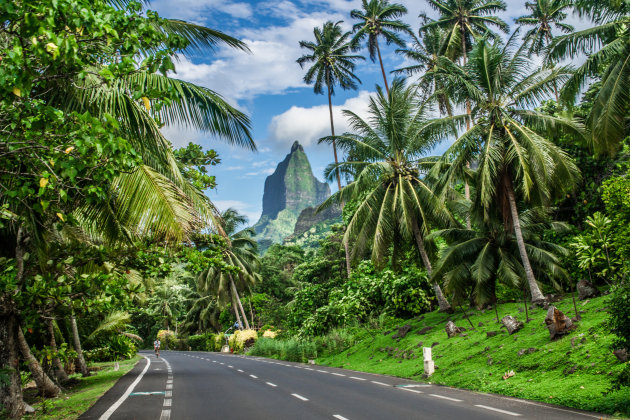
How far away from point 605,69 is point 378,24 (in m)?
18.1

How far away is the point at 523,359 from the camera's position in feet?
33.3

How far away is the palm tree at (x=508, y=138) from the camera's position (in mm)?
13922

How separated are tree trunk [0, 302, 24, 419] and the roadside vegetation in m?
0.04

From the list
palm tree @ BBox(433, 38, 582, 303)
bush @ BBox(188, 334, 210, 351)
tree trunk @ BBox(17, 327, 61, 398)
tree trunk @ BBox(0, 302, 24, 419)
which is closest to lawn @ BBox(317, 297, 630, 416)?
palm tree @ BBox(433, 38, 582, 303)

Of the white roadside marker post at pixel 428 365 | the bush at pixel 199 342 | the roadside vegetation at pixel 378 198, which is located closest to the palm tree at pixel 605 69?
the roadside vegetation at pixel 378 198

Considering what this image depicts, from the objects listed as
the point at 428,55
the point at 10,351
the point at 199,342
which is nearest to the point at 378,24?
the point at 428,55

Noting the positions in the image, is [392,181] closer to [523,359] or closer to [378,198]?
[378,198]

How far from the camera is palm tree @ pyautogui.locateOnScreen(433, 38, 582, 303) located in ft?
45.7

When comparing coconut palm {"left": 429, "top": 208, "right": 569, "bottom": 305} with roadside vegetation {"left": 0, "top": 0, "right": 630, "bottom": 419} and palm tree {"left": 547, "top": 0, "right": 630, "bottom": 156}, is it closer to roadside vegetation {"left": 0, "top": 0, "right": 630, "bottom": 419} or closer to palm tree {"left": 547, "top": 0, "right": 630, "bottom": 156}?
roadside vegetation {"left": 0, "top": 0, "right": 630, "bottom": 419}

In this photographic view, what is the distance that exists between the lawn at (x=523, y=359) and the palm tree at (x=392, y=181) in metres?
3.73

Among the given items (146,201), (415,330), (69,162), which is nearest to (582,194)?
(415,330)

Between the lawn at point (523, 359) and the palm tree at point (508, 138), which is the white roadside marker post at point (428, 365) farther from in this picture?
the palm tree at point (508, 138)

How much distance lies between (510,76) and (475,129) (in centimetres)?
213

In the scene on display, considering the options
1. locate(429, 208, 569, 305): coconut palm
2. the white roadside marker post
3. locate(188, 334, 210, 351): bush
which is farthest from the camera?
locate(188, 334, 210, 351): bush
